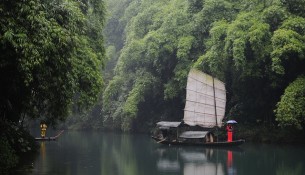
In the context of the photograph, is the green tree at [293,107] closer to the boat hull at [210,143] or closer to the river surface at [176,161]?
the river surface at [176,161]

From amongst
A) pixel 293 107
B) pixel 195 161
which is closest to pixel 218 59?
pixel 293 107

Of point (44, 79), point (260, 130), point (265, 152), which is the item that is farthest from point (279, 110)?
point (44, 79)

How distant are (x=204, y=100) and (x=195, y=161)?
6214 millimetres

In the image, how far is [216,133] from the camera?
20.1 m

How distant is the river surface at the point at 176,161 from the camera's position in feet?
36.2

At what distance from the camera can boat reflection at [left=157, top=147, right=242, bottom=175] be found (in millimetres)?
11273

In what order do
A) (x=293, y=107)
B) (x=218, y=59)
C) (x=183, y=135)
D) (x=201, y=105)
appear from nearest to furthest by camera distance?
(x=293, y=107) < (x=218, y=59) < (x=183, y=135) < (x=201, y=105)

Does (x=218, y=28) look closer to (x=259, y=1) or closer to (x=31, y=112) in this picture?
(x=259, y=1)

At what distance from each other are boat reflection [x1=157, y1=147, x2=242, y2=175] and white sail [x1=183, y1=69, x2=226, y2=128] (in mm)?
2200

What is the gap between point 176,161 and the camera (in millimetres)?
13391

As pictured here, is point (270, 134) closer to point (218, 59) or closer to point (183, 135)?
point (183, 135)

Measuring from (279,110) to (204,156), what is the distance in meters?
3.68

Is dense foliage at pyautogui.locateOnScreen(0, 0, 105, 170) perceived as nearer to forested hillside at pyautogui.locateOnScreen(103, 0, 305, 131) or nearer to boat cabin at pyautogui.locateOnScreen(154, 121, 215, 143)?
boat cabin at pyautogui.locateOnScreen(154, 121, 215, 143)

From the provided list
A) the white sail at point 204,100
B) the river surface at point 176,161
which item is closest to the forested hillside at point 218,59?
the white sail at point 204,100
